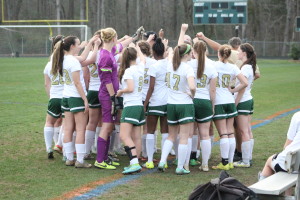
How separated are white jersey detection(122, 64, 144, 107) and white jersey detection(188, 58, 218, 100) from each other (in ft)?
2.41

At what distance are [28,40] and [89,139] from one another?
136ft

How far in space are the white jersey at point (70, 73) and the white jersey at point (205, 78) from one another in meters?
1.56

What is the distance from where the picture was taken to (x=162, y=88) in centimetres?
792

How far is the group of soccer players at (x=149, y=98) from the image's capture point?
7441 millimetres

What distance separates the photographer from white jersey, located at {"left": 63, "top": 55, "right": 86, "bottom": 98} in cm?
760

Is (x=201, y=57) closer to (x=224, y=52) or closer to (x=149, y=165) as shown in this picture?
(x=224, y=52)

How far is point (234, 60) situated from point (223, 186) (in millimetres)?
4314

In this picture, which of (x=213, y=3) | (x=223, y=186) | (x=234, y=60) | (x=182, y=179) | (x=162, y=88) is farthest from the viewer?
(x=213, y=3)

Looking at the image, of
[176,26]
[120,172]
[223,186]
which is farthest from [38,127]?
[176,26]

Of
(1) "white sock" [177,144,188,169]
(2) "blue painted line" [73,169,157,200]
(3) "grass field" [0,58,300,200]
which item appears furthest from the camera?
(1) "white sock" [177,144,188,169]

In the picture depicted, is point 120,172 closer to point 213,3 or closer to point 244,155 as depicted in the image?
point 244,155

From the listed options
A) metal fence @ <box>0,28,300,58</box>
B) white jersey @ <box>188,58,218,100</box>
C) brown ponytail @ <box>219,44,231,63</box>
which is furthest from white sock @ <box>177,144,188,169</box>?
metal fence @ <box>0,28,300,58</box>

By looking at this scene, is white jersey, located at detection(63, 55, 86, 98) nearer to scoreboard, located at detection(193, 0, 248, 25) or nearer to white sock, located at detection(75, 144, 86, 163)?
white sock, located at detection(75, 144, 86, 163)

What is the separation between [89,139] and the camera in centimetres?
831
